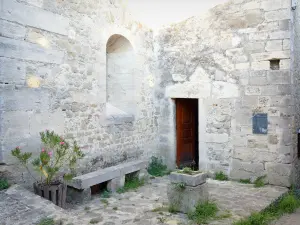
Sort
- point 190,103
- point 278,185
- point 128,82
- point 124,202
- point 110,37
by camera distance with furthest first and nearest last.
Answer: point 190,103 → point 128,82 → point 110,37 → point 278,185 → point 124,202

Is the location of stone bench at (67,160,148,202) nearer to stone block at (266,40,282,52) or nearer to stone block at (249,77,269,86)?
stone block at (249,77,269,86)

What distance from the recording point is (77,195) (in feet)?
15.9

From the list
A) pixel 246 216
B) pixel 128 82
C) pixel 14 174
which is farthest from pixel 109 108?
pixel 246 216

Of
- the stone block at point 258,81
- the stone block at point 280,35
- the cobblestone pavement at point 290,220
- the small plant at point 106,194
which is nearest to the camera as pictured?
the cobblestone pavement at point 290,220

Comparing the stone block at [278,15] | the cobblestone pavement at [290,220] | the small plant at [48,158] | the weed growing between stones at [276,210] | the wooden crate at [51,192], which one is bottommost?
the cobblestone pavement at [290,220]

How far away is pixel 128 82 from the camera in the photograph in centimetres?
679

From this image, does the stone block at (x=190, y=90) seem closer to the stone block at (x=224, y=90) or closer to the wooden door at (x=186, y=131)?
the stone block at (x=224, y=90)

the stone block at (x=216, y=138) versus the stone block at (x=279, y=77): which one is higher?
the stone block at (x=279, y=77)

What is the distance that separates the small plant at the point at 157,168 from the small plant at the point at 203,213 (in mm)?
2614

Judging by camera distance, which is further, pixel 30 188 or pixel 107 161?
pixel 107 161

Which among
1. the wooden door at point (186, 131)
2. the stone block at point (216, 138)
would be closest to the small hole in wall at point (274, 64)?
the stone block at point (216, 138)

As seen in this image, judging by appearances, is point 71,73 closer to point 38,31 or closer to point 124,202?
point 38,31

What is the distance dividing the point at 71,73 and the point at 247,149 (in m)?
3.71

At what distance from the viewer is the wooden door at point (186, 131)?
24.1ft
